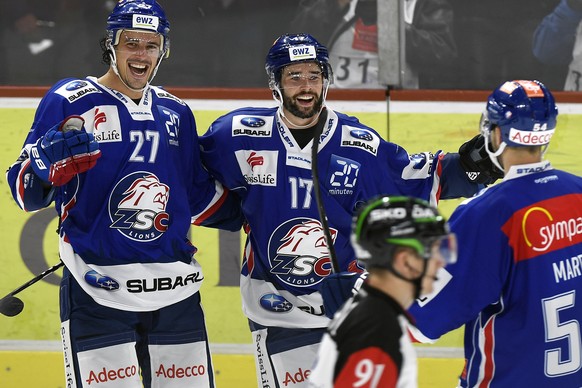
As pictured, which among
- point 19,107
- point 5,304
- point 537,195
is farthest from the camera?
point 19,107

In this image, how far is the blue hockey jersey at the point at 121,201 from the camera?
3.53 meters

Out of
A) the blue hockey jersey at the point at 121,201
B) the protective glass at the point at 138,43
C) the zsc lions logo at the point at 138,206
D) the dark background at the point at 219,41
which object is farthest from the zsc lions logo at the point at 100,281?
the dark background at the point at 219,41

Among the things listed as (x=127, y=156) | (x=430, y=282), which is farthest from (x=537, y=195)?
(x=127, y=156)

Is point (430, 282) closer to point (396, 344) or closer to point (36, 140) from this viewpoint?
point (396, 344)

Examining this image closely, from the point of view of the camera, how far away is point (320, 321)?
12.1ft

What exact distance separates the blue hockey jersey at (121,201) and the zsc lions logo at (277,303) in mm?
243

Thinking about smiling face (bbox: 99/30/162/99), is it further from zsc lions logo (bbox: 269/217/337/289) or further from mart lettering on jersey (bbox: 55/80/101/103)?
zsc lions logo (bbox: 269/217/337/289)

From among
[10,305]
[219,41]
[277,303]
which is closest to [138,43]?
[277,303]

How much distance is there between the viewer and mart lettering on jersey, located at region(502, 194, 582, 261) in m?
2.74

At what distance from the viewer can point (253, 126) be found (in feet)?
12.2

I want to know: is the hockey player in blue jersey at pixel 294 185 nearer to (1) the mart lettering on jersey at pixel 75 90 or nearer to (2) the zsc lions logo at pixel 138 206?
(2) the zsc lions logo at pixel 138 206

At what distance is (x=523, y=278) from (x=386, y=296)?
0.55 m

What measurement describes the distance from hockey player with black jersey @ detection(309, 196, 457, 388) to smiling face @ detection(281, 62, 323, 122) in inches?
49.6

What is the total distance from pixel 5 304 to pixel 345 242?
120 centimetres
